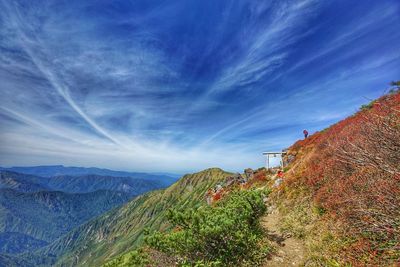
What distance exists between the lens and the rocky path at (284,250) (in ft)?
37.2

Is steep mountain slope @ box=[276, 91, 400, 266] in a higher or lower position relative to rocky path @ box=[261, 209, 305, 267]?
higher

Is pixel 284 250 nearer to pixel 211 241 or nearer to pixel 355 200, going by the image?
pixel 211 241

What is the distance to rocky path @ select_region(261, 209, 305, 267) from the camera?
11.3 metres

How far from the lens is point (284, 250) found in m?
12.5

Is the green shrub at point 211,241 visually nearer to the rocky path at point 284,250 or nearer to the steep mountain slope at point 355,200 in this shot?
the rocky path at point 284,250

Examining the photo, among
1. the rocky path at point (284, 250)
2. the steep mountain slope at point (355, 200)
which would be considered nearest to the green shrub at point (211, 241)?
the rocky path at point (284, 250)

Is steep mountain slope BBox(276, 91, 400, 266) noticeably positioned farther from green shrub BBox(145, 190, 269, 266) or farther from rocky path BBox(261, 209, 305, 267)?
green shrub BBox(145, 190, 269, 266)

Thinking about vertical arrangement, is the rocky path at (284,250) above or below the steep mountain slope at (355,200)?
below

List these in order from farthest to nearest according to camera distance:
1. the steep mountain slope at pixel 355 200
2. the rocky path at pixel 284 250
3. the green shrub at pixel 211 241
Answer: the rocky path at pixel 284 250, the green shrub at pixel 211 241, the steep mountain slope at pixel 355 200

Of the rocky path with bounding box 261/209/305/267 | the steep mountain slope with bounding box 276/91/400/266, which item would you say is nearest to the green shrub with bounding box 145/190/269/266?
the rocky path with bounding box 261/209/305/267

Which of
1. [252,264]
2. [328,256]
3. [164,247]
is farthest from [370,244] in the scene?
[164,247]

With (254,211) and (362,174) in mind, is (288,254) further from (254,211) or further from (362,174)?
(362,174)

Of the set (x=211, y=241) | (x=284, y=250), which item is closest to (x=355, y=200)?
(x=284, y=250)

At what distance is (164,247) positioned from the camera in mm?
11305
